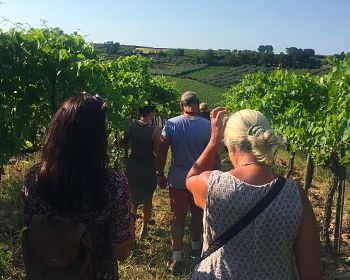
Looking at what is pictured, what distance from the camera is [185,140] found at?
4.09 metres

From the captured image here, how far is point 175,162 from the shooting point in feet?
13.8

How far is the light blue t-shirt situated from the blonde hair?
2.28 meters

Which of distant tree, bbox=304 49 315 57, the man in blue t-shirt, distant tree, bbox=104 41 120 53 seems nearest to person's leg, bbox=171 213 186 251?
the man in blue t-shirt

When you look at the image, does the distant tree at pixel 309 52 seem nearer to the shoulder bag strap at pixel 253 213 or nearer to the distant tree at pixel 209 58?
the distant tree at pixel 209 58

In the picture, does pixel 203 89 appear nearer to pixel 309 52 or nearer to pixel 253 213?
pixel 309 52

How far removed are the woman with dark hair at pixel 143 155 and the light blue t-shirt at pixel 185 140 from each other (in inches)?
16.7

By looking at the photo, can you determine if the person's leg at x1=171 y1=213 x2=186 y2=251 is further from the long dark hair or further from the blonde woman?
the long dark hair

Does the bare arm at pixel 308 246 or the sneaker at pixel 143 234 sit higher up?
the bare arm at pixel 308 246

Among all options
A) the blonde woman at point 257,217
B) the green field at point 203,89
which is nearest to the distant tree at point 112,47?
the green field at point 203,89

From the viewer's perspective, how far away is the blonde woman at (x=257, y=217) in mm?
1694

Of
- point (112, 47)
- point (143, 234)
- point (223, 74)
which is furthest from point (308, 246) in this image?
point (112, 47)

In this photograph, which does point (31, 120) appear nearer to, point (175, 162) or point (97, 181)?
point (175, 162)

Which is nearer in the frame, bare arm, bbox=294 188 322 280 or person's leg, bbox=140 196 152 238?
bare arm, bbox=294 188 322 280

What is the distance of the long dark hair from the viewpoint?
5.45 feet
